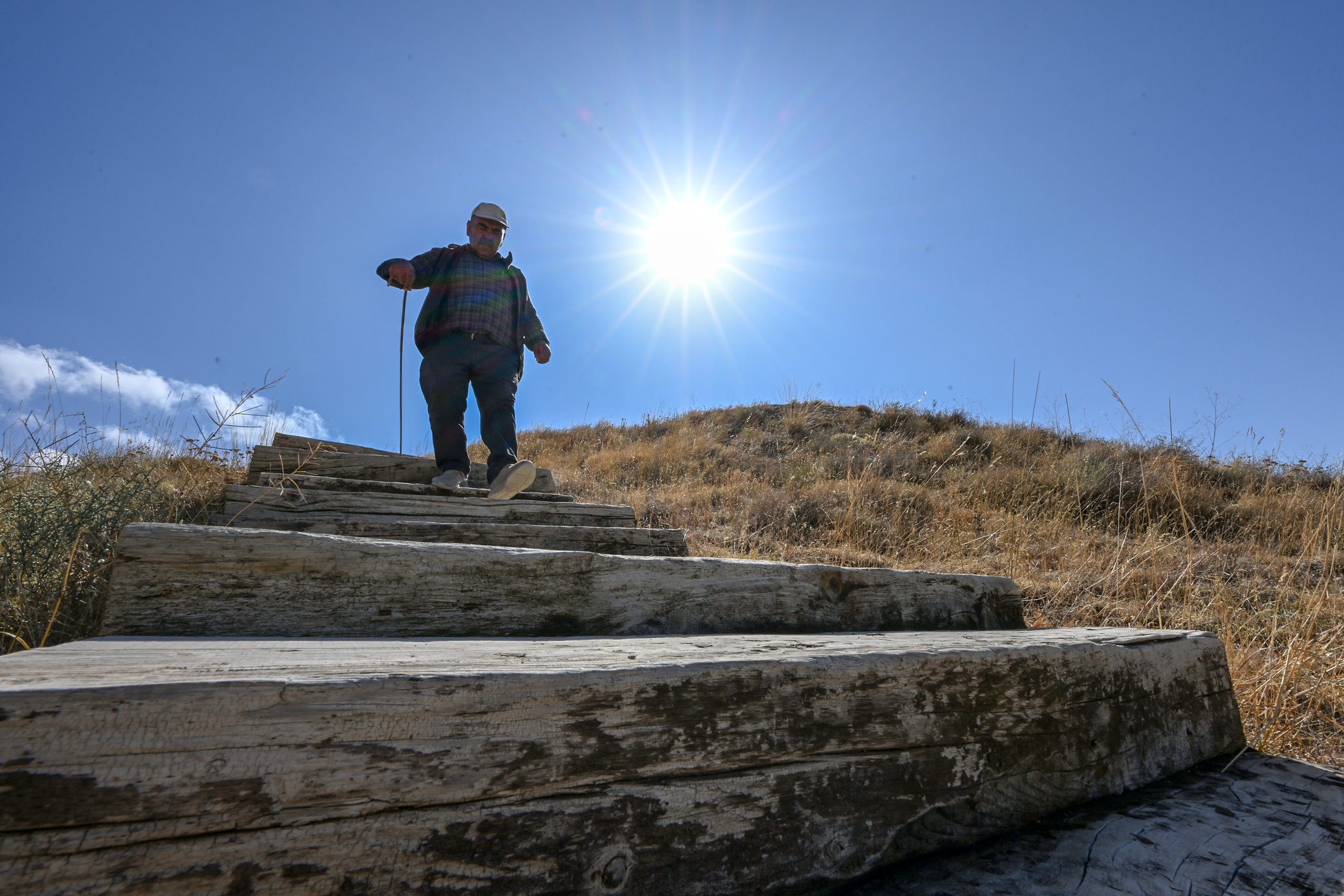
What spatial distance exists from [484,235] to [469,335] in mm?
669

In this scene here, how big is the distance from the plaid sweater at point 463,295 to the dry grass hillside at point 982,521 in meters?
1.49

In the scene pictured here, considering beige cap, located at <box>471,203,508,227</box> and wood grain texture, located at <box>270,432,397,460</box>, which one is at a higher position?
beige cap, located at <box>471,203,508,227</box>

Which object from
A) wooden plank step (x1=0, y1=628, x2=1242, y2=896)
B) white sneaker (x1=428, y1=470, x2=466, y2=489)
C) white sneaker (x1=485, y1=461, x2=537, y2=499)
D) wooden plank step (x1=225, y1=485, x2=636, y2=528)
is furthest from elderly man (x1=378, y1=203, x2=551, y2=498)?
wooden plank step (x1=0, y1=628, x2=1242, y2=896)

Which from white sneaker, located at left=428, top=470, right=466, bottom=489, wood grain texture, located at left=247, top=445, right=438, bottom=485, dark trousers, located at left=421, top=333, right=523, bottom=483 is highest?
dark trousers, located at left=421, top=333, right=523, bottom=483

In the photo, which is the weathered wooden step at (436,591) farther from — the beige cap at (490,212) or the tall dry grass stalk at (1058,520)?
the beige cap at (490,212)

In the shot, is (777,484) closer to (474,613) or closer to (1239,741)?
(1239,741)

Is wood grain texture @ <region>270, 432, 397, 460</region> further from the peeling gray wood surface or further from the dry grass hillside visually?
the peeling gray wood surface

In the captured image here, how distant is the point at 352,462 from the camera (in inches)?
151

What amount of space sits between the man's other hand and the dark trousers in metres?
0.38

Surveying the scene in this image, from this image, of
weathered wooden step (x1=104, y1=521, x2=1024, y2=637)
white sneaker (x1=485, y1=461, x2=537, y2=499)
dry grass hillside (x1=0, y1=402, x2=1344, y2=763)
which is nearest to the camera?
weathered wooden step (x1=104, y1=521, x2=1024, y2=637)

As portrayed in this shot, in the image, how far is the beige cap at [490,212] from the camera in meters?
4.02

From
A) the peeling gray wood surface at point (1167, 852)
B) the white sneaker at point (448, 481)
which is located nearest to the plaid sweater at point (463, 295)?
the white sneaker at point (448, 481)

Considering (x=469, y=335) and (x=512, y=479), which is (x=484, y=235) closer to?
(x=469, y=335)

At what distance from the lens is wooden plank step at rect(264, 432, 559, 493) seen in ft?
11.8
